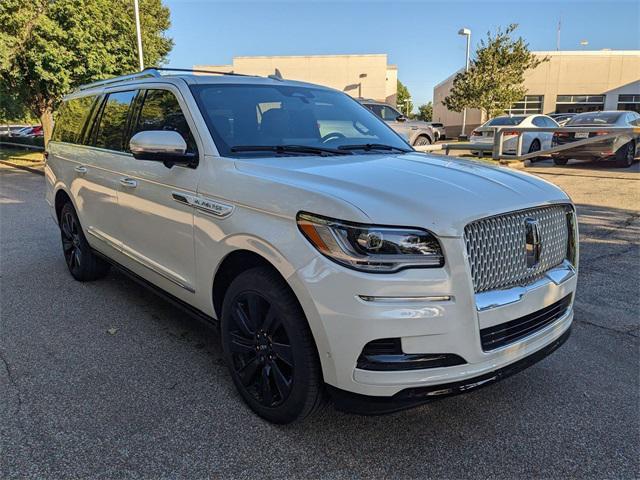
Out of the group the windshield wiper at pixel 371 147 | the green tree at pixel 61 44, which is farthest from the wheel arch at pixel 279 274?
the green tree at pixel 61 44

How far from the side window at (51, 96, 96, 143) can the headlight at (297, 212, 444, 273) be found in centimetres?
380

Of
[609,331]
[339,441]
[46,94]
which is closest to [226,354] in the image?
[339,441]

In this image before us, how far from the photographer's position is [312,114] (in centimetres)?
384

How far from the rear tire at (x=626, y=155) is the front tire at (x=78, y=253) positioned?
14.8 meters

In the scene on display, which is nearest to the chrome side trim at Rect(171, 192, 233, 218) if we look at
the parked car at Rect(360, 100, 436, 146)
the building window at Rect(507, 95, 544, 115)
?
the parked car at Rect(360, 100, 436, 146)

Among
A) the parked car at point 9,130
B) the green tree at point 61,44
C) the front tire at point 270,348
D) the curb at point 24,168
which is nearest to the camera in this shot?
the front tire at point 270,348

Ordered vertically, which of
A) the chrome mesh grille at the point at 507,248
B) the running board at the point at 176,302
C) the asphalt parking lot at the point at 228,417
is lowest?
the asphalt parking lot at the point at 228,417

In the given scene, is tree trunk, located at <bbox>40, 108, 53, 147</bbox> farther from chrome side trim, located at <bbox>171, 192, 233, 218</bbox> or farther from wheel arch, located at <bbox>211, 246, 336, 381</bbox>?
wheel arch, located at <bbox>211, 246, 336, 381</bbox>

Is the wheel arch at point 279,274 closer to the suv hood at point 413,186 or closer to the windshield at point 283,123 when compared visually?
the suv hood at point 413,186

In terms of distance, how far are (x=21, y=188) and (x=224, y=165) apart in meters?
12.9

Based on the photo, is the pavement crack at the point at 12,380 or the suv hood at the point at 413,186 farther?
the pavement crack at the point at 12,380

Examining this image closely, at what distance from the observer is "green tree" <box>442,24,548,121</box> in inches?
1174

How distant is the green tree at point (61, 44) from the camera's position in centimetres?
1680

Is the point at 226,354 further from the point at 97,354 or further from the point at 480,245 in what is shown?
the point at 480,245
